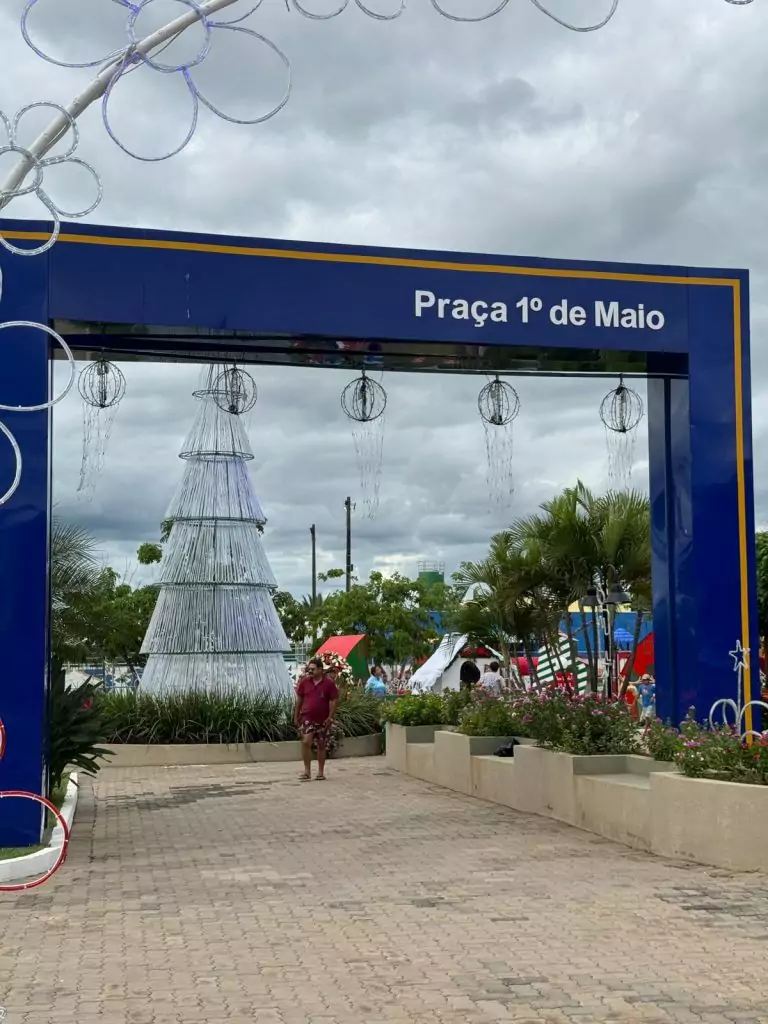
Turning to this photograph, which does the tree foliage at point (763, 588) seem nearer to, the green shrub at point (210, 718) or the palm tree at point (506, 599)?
the palm tree at point (506, 599)

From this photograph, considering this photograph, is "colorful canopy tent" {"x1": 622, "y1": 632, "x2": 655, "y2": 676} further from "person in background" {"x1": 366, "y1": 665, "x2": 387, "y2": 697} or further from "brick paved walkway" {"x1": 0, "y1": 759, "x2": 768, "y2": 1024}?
"brick paved walkway" {"x1": 0, "y1": 759, "x2": 768, "y2": 1024}

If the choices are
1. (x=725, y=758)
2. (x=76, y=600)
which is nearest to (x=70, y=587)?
(x=76, y=600)

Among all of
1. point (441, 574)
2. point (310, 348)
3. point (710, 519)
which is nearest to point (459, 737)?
point (710, 519)

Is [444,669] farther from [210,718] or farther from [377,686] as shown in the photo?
[210,718]

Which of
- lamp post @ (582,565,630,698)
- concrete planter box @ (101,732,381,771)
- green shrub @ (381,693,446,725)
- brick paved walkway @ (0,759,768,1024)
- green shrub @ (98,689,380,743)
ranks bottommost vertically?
concrete planter box @ (101,732,381,771)

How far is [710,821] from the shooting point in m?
8.98

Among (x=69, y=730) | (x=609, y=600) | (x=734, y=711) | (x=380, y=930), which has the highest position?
(x=609, y=600)

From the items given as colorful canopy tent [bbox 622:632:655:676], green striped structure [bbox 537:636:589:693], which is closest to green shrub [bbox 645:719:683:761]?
green striped structure [bbox 537:636:589:693]

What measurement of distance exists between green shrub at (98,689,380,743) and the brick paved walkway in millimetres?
8486

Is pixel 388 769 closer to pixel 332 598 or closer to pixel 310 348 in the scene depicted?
pixel 310 348

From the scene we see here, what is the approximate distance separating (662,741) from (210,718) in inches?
435

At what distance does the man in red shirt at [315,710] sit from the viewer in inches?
637

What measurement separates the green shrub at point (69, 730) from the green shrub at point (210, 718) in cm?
731

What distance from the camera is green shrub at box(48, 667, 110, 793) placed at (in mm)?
12391
